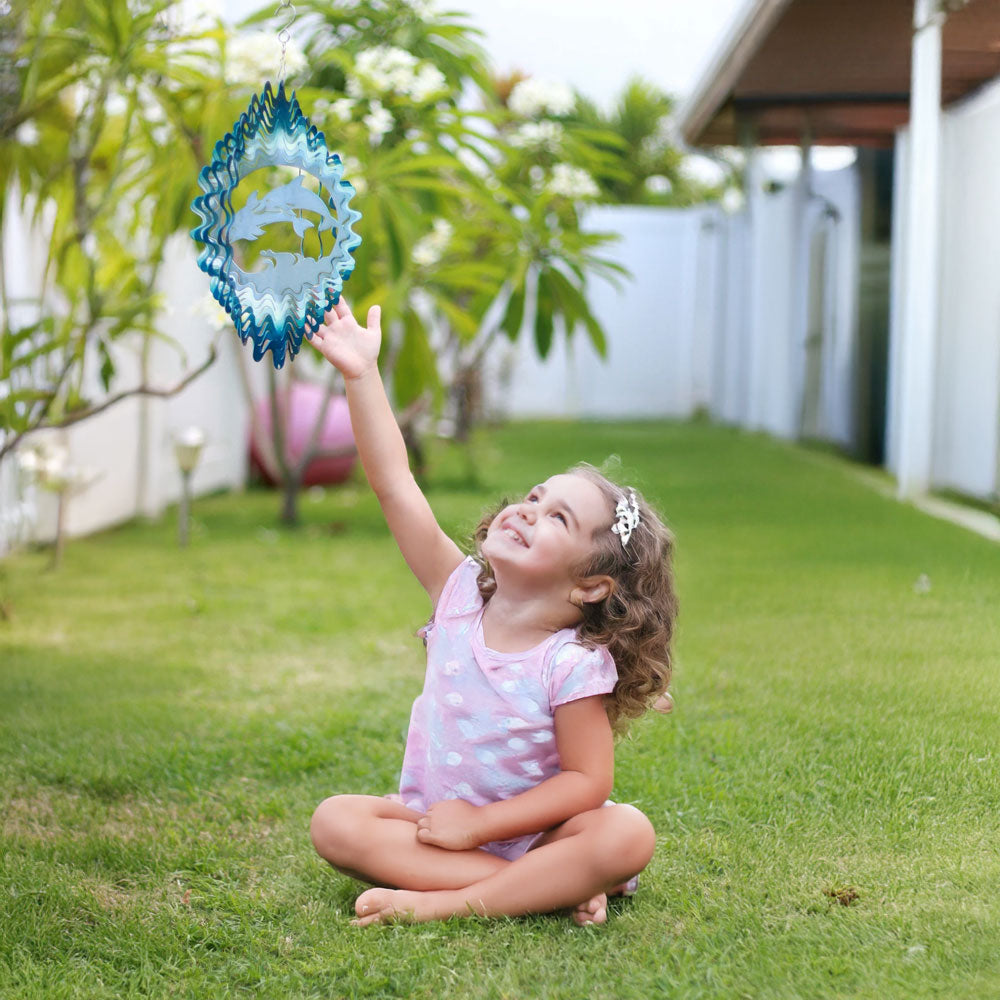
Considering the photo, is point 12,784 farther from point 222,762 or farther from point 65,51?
point 65,51

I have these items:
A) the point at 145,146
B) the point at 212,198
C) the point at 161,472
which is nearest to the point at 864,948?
the point at 212,198

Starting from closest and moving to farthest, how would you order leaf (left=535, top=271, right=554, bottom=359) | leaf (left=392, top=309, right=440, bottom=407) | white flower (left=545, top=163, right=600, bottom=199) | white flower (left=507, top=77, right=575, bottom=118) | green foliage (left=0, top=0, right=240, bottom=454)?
green foliage (left=0, top=0, right=240, bottom=454)
leaf (left=392, top=309, right=440, bottom=407)
leaf (left=535, top=271, right=554, bottom=359)
white flower (left=545, top=163, right=600, bottom=199)
white flower (left=507, top=77, right=575, bottom=118)

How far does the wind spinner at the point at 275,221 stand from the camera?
5.83ft

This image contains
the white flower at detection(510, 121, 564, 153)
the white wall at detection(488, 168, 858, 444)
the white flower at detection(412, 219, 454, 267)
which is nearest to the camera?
the white flower at detection(412, 219, 454, 267)

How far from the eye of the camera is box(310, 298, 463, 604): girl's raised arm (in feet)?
5.87

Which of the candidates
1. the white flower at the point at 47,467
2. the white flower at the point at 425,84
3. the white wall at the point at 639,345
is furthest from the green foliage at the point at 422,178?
the white wall at the point at 639,345

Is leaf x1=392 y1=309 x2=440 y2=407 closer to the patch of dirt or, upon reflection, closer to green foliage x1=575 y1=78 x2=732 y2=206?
the patch of dirt

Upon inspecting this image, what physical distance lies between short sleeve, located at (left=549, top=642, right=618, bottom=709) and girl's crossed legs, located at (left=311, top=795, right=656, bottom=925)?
0.14m

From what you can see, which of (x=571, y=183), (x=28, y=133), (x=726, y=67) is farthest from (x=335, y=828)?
(x=726, y=67)

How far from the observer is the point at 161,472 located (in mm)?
5871

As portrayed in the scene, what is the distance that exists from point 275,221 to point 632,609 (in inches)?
27.2

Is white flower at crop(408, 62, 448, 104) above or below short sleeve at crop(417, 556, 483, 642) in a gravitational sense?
above

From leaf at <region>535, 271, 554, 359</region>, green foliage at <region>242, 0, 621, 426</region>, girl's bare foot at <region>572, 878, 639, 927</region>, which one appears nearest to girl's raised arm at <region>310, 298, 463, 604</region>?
girl's bare foot at <region>572, 878, 639, 927</region>

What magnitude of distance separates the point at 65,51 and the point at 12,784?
210cm
